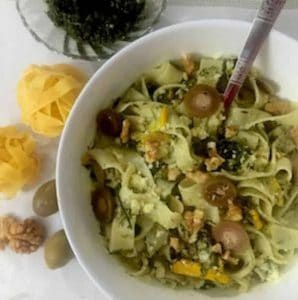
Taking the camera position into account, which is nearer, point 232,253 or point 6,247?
point 232,253

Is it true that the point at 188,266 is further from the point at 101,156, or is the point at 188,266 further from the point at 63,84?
the point at 63,84

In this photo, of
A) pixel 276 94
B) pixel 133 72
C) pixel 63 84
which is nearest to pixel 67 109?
pixel 63 84

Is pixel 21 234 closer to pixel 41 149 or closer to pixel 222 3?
pixel 41 149

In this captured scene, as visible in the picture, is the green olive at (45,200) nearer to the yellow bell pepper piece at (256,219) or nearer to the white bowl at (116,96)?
the white bowl at (116,96)

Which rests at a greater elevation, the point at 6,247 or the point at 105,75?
the point at 105,75

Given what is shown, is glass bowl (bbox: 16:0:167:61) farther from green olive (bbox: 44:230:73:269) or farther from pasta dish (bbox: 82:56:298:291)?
green olive (bbox: 44:230:73:269)
